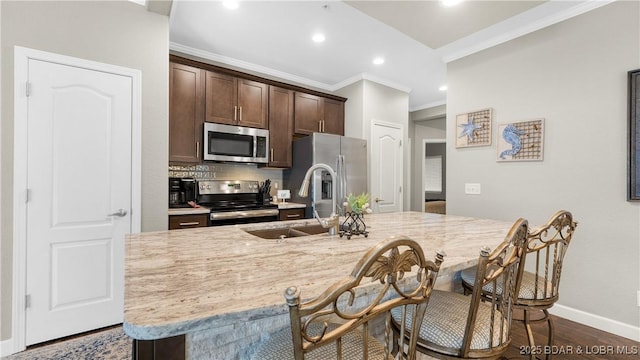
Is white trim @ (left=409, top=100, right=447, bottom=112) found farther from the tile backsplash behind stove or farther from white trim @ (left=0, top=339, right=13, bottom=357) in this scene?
white trim @ (left=0, top=339, right=13, bottom=357)

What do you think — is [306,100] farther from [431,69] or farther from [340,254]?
[340,254]

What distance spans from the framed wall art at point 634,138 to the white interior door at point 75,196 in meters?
3.89

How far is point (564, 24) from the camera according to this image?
2.44 meters

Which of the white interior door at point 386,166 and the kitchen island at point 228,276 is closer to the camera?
the kitchen island at point 228,276

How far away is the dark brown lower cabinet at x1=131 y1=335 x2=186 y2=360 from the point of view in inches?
24.7

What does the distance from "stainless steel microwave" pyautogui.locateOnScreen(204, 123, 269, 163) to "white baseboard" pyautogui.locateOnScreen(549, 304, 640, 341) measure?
3333 millimetres

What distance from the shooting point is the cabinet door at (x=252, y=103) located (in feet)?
11.2

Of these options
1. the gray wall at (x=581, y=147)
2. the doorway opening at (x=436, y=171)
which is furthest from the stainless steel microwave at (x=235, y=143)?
the doorway opening at (x=436, y=171)

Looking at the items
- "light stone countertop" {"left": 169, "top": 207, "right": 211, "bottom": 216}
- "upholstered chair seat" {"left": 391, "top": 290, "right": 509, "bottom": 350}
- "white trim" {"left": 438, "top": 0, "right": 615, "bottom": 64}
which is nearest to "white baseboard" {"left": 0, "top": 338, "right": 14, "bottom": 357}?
"light stone countertop" {"left": 169, "top": 207, "right": 211, "bottom": 216}

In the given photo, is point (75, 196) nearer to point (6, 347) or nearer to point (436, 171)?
point (6, 347)

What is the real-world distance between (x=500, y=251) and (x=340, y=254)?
559 mm

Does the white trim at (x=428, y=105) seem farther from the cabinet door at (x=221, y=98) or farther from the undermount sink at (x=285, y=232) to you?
the undermount sink at (x=285, y=232)

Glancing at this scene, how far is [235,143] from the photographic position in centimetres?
334

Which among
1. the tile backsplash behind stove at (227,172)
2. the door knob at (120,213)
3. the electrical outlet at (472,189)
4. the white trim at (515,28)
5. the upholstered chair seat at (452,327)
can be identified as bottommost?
the upholstered chair seat at (452,327)
